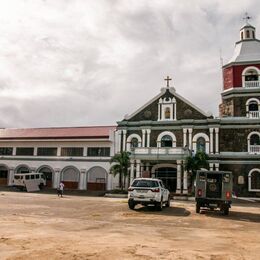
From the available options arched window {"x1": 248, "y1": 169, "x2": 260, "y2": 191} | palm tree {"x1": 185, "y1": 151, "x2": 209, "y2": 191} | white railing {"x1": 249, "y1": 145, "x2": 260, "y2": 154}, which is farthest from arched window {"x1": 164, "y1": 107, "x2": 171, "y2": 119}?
arched window {"x1": 248, "y1": 169, "x2": 260, "y2": 191}

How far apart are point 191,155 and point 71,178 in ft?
54.6

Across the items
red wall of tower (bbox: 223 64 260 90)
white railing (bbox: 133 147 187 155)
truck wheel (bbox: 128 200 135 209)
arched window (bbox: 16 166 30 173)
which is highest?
red wall of tower (bbox: 223 64 260 90)

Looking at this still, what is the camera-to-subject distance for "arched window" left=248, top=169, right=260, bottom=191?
34344 mm

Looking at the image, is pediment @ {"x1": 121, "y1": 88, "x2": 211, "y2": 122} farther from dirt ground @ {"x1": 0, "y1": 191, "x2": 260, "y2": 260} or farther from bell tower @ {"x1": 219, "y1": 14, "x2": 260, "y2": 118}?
dirt ground @ {"x1": 0, "y1": 191, "x2": 260, "y2": 260}

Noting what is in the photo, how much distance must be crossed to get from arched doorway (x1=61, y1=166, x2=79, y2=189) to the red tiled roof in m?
4.26

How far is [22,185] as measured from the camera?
39562mm

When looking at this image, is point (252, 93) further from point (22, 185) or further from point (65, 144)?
point (22, 185)

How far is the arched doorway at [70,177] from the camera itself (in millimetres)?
42375

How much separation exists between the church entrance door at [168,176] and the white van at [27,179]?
49.4ft

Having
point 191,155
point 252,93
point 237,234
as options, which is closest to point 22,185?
point 191,155

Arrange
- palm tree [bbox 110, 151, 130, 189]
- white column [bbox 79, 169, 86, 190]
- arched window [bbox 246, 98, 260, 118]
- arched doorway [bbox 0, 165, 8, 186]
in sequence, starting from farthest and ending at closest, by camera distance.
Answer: arched doorway [bbox 0, 165, 8, 186], white column [bbox 79, 169, 86, 190], arched window [bbox 246, 98, 260, 118], palm tree [bbox 110, 151, 130, 189]

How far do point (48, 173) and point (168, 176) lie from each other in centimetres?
1676

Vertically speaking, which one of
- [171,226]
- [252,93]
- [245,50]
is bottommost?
[171,226]

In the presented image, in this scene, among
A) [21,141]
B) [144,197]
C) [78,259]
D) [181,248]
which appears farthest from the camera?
[21,141]
